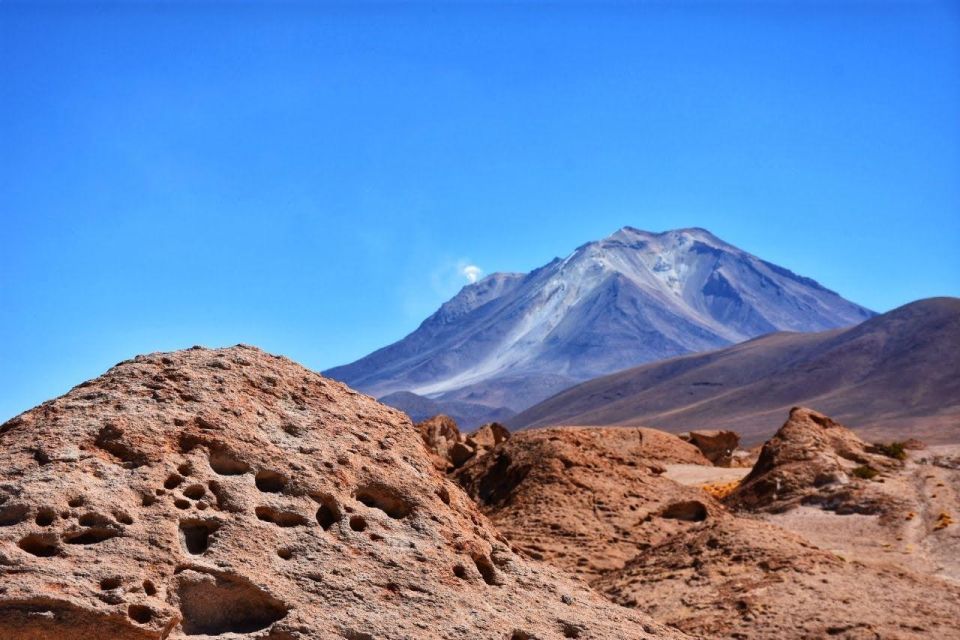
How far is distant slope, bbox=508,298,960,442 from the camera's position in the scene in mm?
101312

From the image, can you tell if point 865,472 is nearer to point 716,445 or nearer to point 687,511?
point 687,511

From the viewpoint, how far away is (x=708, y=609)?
988 cm

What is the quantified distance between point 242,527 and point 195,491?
278 millimetres

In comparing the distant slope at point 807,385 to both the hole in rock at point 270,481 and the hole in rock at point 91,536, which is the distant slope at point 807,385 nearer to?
the hole in rock at point 270,481

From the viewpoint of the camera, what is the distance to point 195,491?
5.25m

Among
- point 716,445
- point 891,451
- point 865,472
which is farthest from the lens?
point 716,445

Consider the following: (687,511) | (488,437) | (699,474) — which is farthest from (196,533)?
(488,437)

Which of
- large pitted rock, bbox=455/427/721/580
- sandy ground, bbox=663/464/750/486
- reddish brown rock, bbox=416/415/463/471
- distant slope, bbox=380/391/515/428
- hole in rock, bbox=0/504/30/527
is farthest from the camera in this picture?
distant slope, bbox=380/391/515/428

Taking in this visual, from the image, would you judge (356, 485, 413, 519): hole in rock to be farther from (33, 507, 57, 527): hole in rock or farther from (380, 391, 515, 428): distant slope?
(380, 391, 515, 428): distant slope

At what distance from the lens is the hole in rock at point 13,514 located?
4730 millimetres

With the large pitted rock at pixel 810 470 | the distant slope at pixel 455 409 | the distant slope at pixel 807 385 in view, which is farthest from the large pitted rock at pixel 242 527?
the distant slope at pixel 455 409

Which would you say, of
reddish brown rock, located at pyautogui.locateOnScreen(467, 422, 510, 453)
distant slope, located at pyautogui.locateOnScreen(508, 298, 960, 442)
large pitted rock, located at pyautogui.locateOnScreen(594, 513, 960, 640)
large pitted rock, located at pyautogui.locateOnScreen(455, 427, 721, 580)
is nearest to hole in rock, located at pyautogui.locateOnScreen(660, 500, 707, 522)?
large pitted rock, located at pyautogui.locateOnScreen(455, 427, 721, 580)

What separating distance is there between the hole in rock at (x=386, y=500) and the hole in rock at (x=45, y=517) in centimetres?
153

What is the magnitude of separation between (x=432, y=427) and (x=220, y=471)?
1742 centimetres
